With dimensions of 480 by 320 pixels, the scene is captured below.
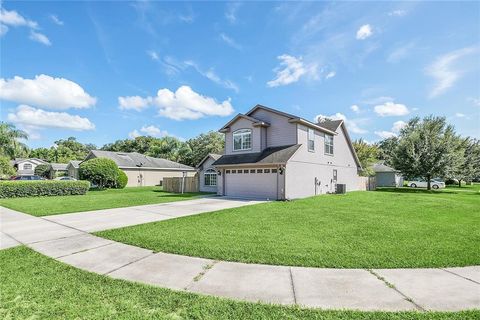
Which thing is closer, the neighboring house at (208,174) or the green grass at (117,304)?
the green grass at (117,304)

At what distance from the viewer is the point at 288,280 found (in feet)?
13.2

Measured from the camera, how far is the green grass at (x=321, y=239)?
4910 mm

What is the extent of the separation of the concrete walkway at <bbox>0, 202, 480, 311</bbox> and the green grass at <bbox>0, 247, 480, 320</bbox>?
0.21 metres

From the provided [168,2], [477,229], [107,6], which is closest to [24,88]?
[107,6]

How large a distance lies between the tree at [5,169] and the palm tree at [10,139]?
304 centimetres

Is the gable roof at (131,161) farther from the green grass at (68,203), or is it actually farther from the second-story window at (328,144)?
the second-story window at (328,144)

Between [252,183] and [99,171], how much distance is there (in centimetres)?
1745

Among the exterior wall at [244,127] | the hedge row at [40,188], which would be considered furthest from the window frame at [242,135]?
the hedge row at [40,188]

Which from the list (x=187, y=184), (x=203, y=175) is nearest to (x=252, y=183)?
(x=203, y=175)

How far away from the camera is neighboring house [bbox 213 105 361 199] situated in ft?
54.6

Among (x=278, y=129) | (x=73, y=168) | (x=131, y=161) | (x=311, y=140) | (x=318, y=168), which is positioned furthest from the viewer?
(x=73, y=168)

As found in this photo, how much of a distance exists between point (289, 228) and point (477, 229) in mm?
5648

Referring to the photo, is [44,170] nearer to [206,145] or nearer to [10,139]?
[10,139]

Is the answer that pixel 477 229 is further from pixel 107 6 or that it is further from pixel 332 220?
pixel 107 6
